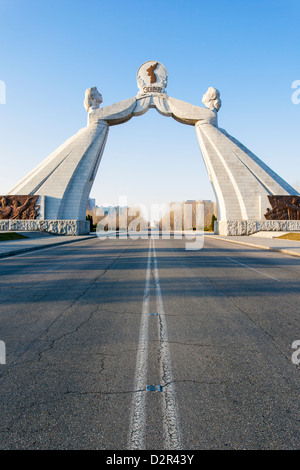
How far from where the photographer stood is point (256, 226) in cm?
3222

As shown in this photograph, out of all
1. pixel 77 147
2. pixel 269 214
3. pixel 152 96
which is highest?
pixel 152 96

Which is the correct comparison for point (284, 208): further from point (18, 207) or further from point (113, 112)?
point (18, 207)

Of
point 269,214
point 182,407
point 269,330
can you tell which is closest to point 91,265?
point 269,330

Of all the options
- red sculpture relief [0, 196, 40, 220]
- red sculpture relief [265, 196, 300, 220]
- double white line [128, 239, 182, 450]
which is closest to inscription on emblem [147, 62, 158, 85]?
red sculpture relief [0, 196, 40, 220]

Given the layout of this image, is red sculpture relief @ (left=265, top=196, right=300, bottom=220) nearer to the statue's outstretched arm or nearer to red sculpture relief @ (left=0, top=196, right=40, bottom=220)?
the statue's outstretched arm

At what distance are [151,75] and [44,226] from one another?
25668mm

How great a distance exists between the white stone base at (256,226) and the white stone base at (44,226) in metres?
17.4

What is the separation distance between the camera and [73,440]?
6.35 ft

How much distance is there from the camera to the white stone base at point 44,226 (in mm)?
31562

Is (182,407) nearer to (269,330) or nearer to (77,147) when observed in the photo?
(269,330)

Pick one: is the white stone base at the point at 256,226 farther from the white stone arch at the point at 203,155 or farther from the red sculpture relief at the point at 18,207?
the red sculpture relief at the point at 18,207

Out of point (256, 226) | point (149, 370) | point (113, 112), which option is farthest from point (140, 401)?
point (113, 112)

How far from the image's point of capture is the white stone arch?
109 feet
